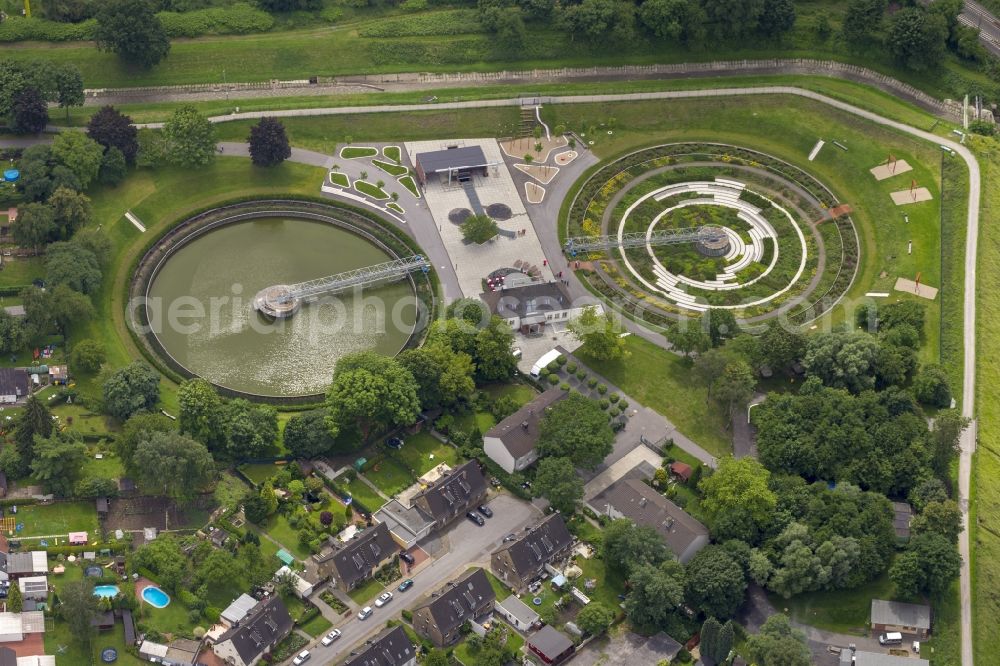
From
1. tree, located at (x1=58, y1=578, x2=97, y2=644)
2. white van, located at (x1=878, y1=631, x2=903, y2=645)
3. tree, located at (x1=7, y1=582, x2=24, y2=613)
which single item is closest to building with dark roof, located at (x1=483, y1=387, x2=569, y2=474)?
white van, located at (x1=878, y1=631, x2=903, y2=645)

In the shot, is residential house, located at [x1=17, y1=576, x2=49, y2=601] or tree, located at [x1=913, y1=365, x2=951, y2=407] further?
tree, located at [x1=913, y1=365, x2=951, y2=407]

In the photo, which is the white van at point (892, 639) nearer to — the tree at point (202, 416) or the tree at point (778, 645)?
the tree at point (778, 645)

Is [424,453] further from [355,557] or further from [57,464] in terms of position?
[57,464]

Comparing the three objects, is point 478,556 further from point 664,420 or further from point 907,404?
point 907,404

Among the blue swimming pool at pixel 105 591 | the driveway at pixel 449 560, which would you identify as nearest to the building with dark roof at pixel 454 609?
the driveway at pixel 449 560

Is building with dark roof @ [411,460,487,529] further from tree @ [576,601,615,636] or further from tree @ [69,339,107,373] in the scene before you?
tree @ [69,339,107,373]

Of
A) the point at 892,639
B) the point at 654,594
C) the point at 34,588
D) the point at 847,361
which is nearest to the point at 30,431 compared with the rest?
the point at 34,588
